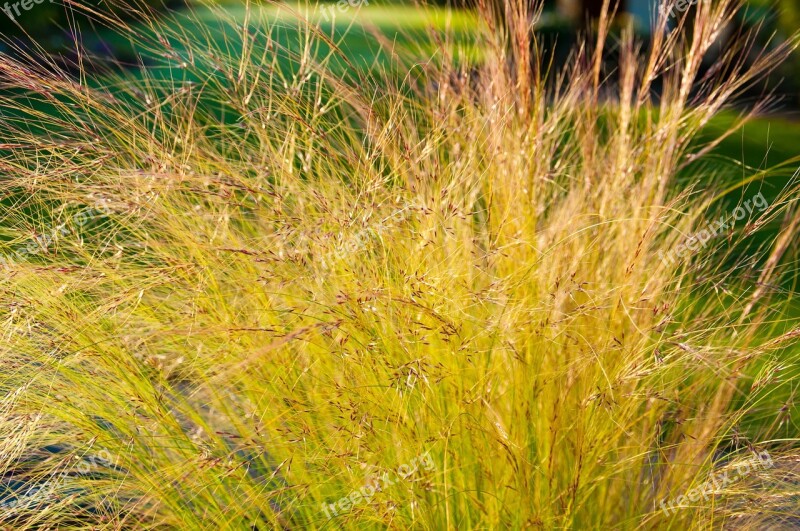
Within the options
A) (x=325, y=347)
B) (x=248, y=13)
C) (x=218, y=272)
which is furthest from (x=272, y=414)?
(x=248, y=13)

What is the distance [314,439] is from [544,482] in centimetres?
60

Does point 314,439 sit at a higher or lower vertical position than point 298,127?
lower

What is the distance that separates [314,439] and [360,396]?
15 cm

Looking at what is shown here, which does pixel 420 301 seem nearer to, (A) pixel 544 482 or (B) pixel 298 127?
(A) pixel 544 482

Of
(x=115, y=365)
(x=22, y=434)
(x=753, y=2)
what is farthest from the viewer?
(x=753, y=2)

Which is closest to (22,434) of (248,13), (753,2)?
(248,13)

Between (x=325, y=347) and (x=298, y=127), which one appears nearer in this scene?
(x=325, y=347)

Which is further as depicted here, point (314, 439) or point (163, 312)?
point (163, 312)

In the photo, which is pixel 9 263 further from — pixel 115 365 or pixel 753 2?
pixel 753 2

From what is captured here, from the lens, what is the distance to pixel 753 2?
16.4m

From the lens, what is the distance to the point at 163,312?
2785 mm

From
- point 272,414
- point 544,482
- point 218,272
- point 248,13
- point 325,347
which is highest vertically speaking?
point 248,13

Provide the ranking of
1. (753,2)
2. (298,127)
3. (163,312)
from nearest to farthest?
(163,312)
(298,127)
(753,2)

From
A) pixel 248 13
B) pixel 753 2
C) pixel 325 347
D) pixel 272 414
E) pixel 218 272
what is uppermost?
pixel 248 13
